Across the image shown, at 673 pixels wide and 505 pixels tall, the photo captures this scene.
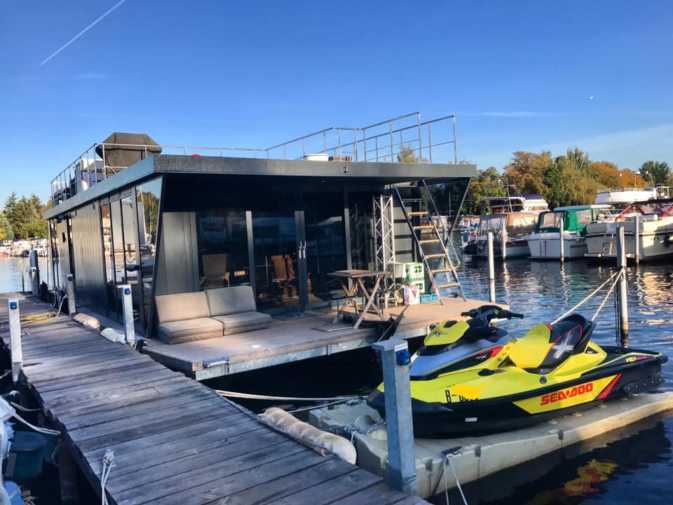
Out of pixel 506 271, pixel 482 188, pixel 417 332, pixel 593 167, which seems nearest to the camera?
pixel 417 332

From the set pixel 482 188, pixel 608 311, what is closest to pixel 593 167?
pixel 482 188

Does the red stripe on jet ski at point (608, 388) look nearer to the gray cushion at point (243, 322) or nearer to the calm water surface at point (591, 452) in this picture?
the calm water surface at point (591, 452)

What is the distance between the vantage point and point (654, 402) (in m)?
7.41

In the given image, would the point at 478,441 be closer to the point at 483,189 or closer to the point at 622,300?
the point at 622,300

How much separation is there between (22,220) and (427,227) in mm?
95393

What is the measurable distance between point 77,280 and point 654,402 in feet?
48.6

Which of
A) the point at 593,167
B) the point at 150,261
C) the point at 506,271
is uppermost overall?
the point at 593,167

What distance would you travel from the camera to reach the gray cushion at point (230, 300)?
32.1 feet

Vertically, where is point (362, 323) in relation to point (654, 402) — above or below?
above

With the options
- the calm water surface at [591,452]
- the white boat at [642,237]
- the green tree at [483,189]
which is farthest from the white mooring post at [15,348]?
the green tree at [483,189]

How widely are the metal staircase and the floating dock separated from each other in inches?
187

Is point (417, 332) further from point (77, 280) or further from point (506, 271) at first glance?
point (506, 271)

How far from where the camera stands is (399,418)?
12.8 ft

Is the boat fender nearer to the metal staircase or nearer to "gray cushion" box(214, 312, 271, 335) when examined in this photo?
"gray cushion" box(214, 312, 271, 335)
